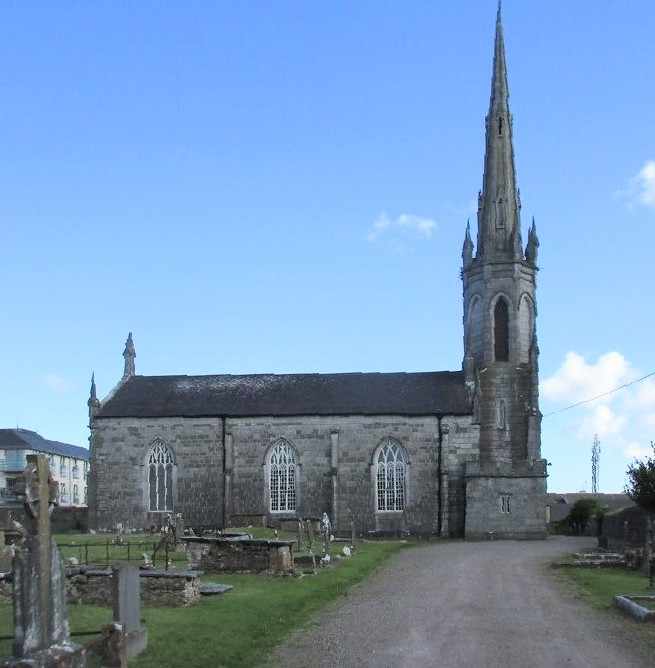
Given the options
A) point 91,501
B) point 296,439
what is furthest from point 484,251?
point 91,501

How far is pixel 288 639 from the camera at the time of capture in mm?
15531

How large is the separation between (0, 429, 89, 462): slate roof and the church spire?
47.4m

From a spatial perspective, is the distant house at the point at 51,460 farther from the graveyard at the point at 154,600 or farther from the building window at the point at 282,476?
the graveyard at the point at 154,600

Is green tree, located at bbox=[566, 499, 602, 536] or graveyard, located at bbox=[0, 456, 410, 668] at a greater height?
graveyard, located at bbox=[0, 456, 410, 668]

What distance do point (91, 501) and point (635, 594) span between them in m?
37.3

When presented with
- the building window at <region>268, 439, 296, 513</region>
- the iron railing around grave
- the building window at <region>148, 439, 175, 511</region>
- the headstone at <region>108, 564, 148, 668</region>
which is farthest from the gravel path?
the building window at <region>148, 439, 175, 511</region>

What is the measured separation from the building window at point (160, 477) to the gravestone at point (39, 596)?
40632 millimetres

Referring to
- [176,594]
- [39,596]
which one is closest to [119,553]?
[176,594]

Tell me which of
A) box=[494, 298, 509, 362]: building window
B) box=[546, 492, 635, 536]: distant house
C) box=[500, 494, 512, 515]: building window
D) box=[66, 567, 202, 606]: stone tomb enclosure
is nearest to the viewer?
box=[66, 567, 202, 606]: stone tomb enclosure

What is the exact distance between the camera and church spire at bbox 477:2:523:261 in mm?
56469

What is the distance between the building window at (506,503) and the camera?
48969mm

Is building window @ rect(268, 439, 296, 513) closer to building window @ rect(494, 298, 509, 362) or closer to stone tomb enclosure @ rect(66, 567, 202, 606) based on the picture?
building window @ rect(494, 298, 509, 362)

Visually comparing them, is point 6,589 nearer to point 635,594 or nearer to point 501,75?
point 635,594

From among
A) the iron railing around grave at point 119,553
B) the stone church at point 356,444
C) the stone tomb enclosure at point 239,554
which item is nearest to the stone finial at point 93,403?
the stone church at point 356,444
